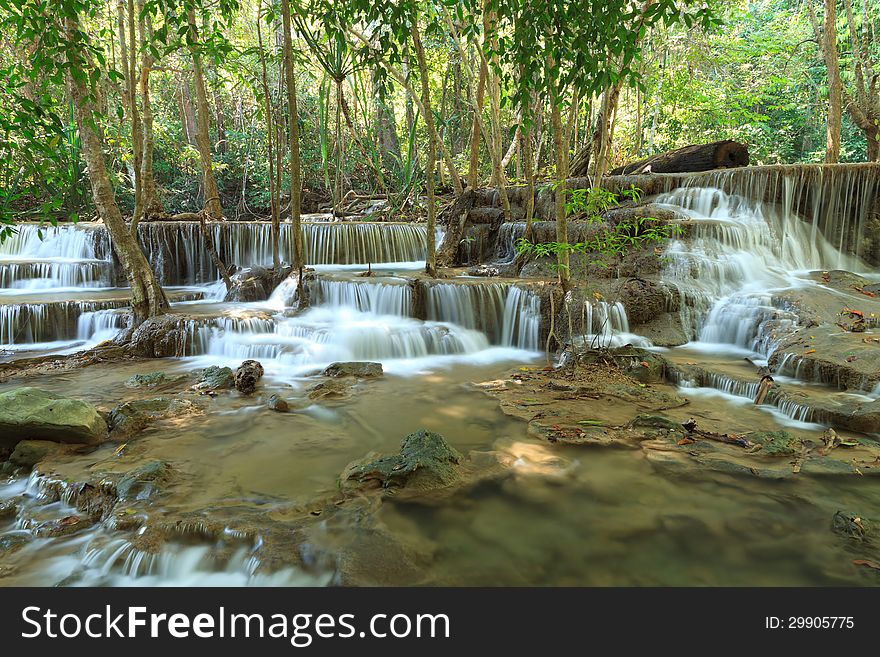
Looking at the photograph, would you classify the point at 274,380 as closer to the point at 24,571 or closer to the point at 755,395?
the point at 24,571

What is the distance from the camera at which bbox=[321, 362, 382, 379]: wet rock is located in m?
6.18

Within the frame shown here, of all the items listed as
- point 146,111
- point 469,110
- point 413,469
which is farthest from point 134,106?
point 469,110

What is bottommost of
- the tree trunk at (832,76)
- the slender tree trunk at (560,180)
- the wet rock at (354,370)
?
the wet rock at (354,370)

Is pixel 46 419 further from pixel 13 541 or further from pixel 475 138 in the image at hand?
pixel 475 138

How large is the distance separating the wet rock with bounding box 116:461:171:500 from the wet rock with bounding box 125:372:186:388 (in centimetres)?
237

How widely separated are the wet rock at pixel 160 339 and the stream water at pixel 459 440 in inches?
8.0

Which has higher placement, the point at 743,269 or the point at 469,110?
the point at 469,110

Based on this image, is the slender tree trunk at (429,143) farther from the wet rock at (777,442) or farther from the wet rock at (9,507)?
the wet rock at (9,507)

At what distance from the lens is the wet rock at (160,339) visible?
7027 millimetres

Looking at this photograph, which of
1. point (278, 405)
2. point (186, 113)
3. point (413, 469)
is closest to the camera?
point (413, 469)

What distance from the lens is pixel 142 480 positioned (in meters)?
3.35

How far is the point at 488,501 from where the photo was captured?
328 centimetres

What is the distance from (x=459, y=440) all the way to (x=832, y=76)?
12703mm

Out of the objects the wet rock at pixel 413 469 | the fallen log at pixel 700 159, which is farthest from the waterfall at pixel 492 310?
the fallen log at pixel 700 159
